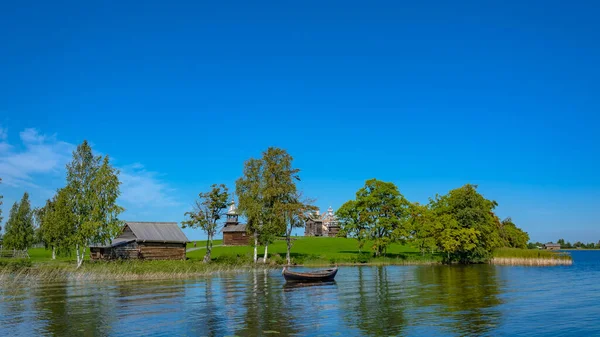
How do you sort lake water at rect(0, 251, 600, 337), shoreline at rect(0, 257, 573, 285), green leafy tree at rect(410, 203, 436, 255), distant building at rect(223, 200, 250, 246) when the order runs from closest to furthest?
lake water at rect(0, 251, 600, 337) → shoreline at rect(0, 257, 573, 285) → green leafy tree at rect(410, 203, 436, 255) → distant building at rect(223, 200, 250, 246)

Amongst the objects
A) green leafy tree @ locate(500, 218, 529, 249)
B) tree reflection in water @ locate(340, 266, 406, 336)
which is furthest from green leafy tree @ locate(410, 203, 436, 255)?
tree reflection in water @ locate(340, 266, 406, 336)

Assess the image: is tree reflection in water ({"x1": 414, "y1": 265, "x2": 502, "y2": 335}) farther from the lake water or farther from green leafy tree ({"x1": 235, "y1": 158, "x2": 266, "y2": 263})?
green leafy tree ({"x1": 235, "y1": 158, "x2": 266, "y2": 263})

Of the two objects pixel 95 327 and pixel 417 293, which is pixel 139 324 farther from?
pixel 417 293

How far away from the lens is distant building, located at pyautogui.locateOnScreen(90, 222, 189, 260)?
6644 centimetres

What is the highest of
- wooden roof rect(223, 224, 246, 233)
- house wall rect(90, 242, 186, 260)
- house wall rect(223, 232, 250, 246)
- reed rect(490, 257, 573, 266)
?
wooden roof rect(223, 224, 246, 233)

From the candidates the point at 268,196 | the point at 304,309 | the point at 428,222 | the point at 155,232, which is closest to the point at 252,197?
the point at 268,196

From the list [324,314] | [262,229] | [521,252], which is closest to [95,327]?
[324,314]

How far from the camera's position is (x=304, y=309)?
27.2 meters

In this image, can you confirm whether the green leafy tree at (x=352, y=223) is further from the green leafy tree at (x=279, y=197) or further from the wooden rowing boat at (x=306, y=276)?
the wooden rowing boat at (x=306, y=276)

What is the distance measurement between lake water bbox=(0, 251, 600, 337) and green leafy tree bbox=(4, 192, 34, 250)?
1769 inches

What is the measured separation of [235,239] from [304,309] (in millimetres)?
81768

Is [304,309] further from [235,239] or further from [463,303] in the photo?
[235,239]

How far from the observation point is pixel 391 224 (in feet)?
254

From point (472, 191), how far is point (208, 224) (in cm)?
4369
